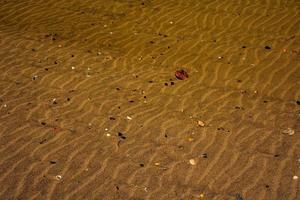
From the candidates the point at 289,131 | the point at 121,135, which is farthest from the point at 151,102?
the point at 289,131

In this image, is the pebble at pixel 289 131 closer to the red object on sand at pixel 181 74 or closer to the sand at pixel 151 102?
the sand at pixel 151 102

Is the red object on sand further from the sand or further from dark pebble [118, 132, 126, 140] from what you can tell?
dark pebble [118, 132, 126, 140]

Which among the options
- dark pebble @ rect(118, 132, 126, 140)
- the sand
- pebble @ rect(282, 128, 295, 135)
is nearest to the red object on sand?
the sand

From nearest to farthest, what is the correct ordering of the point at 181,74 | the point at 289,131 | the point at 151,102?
the point at 289,131
the point at 151,102
the point at 181,74

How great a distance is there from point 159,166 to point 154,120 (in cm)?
103

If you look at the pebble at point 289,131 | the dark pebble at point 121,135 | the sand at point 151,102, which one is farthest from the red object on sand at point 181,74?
the pebble at point 289,131

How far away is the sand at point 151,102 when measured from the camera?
15.5 ft

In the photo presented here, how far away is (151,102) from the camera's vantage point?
248 inches

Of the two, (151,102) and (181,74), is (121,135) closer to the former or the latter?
(151,102)

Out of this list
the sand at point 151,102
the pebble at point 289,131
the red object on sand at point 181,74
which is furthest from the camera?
the red object on sand at point 181,74

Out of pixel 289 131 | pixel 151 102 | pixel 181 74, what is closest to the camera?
pixel 289 131

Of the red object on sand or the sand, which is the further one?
the red object on sand

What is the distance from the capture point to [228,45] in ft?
26.8

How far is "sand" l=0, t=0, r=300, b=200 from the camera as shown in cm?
474
